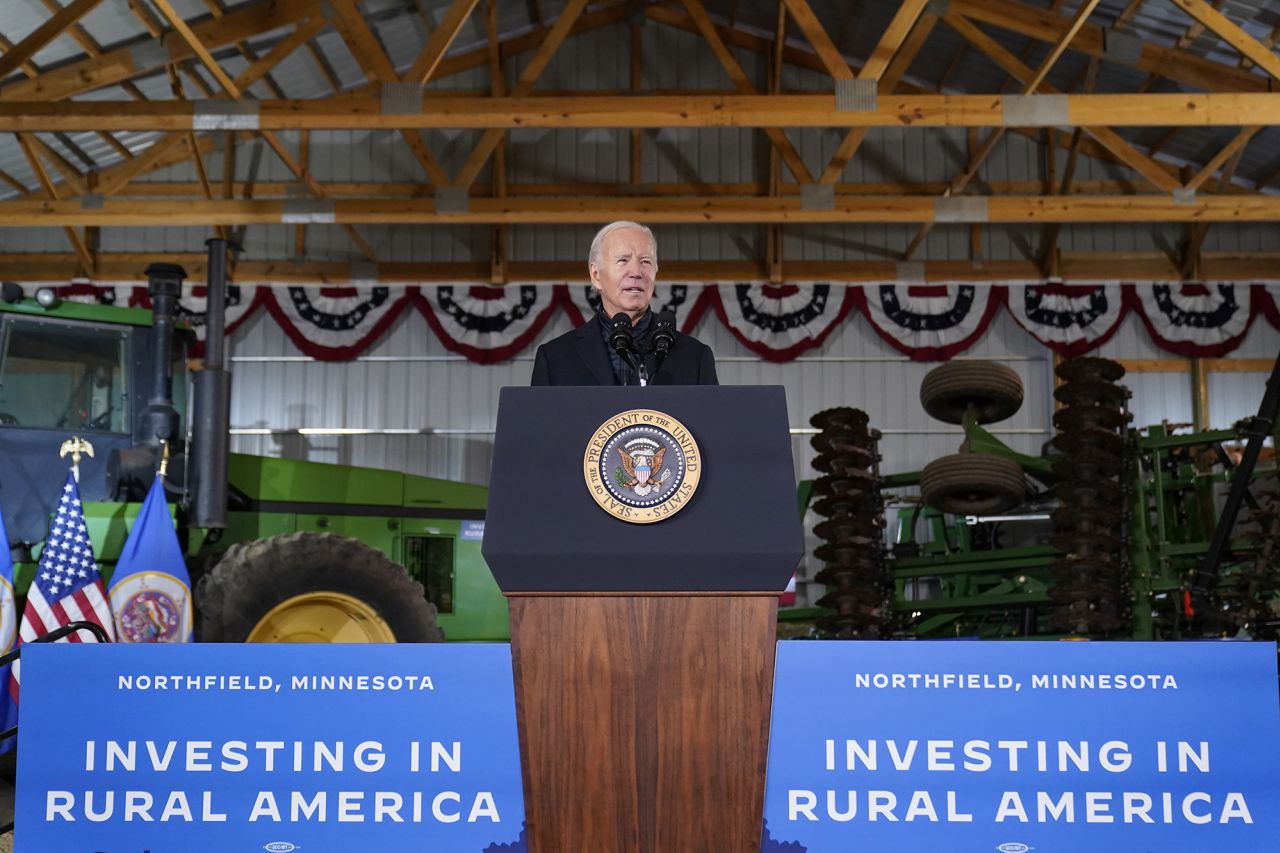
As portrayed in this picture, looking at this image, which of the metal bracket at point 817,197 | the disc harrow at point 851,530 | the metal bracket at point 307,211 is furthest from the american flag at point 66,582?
the metal bracket at point 817,197

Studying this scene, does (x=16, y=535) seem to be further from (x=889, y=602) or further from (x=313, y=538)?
(x=889, y=602)

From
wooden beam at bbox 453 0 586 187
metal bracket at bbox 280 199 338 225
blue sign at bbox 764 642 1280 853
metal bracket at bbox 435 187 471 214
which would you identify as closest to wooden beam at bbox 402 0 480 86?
wooden beam at bbox 453 0 586 187

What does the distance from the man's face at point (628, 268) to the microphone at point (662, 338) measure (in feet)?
0.29

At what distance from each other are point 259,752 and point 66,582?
3.48 m

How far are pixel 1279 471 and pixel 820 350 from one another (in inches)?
347

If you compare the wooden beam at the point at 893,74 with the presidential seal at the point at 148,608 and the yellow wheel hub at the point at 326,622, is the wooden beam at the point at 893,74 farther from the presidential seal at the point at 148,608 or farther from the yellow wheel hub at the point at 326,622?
the presidential seal at the point at 148,608

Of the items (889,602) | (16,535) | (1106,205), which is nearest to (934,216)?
(1106,205)

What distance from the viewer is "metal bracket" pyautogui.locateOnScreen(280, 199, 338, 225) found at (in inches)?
541

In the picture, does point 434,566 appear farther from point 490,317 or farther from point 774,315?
point 774,315

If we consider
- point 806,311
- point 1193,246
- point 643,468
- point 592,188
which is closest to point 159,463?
point 643,468

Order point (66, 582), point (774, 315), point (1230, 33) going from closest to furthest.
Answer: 1. point (66, 582)
2. point (1230, 33)
3. point (774, 315)

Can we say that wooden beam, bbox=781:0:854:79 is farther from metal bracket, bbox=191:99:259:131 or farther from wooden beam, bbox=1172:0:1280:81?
metal bracket, bbox=191:99:259:131

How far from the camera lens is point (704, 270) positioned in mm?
17453

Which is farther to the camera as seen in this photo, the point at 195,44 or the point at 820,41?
the point at 820,41
